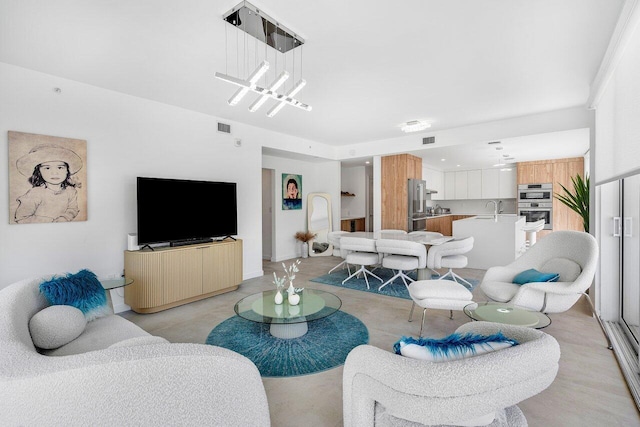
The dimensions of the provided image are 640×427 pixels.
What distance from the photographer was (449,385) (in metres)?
1.00

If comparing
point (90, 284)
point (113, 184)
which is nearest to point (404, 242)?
point (90, 284)

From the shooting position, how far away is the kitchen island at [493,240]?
218 inches

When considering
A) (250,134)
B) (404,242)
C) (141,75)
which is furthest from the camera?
(250,134)

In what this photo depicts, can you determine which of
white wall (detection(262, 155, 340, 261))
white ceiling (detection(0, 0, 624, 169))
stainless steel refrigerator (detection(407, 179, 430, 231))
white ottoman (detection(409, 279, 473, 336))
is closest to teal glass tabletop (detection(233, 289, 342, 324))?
white ottoman (detection(409, 279, 473, 336))

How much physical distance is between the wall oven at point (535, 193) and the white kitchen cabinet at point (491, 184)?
78 cm

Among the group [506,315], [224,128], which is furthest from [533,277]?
[224,128]

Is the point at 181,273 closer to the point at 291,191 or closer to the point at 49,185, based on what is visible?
the point at 49,185

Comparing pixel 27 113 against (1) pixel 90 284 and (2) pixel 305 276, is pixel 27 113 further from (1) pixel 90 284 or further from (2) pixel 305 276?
(2) pixel 305 276

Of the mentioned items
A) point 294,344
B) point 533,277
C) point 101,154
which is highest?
point 101,154

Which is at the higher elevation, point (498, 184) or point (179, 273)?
point (498, 184)

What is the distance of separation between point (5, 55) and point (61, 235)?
179cm

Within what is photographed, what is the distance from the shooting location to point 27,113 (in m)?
3.09

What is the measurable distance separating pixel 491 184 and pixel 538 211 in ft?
5.00

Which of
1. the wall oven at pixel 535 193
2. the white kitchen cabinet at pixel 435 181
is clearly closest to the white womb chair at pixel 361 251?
the white kitchen cabinet at pixel 435 181
